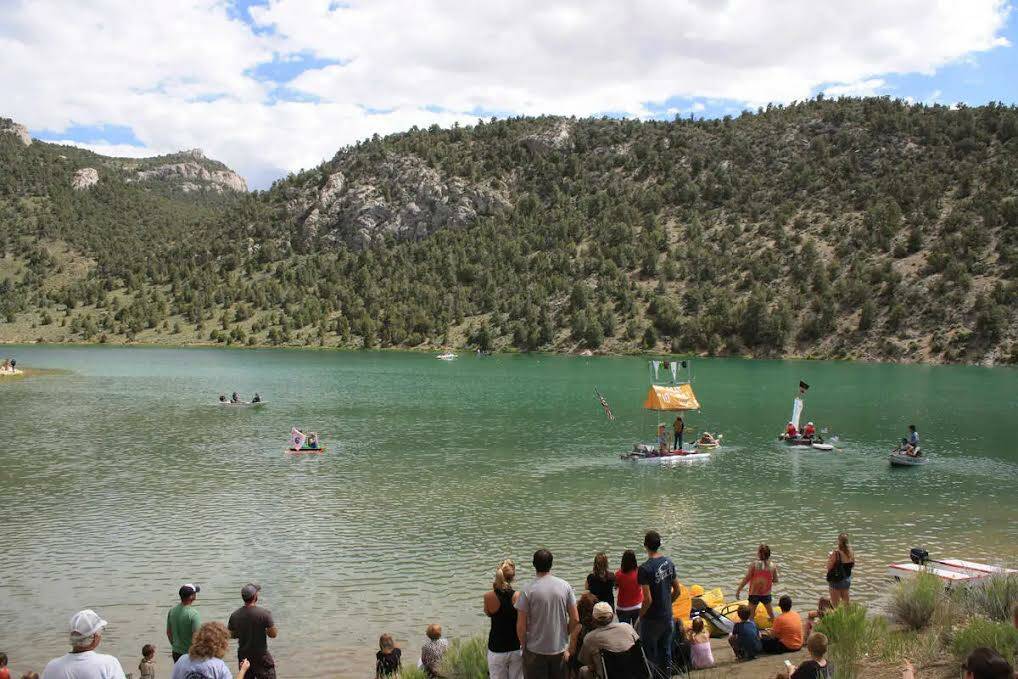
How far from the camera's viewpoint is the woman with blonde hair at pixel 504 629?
10695 mm

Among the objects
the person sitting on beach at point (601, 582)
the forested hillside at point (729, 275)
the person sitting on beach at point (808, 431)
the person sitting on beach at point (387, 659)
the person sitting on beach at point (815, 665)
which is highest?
the forested hillside at point (729, 275)

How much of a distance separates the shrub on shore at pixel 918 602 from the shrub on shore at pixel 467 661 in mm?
7803

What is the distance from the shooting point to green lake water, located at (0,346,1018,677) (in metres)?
19.6

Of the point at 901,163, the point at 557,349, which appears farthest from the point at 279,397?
the point at 901,163

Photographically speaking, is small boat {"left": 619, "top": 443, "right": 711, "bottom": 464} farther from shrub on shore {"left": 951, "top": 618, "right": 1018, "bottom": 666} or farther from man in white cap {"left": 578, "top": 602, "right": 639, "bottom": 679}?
man in white cap {"left": 578, "top": 602, "right": 639, "bottom": 679}

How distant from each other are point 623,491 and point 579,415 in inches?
1001

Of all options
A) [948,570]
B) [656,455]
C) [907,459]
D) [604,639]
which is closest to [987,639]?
[604,639]

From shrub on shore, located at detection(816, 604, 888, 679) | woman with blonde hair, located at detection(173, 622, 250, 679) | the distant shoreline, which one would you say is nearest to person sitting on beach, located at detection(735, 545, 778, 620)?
shrub on shore, located at detection(816, 604, 888, 679)

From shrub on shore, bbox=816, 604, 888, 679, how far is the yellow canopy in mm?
27958

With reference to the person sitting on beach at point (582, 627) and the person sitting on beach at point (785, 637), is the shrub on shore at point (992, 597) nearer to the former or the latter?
the person sitting on beach at point (785, 637)

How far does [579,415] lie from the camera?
5806cm

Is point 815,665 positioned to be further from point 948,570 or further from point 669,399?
point 669,399

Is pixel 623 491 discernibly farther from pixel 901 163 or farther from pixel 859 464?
pixel 901 163

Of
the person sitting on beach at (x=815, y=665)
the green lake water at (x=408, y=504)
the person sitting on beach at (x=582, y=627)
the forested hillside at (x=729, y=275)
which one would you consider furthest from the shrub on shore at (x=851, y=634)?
the forested hillside at (x=729, y=275)
